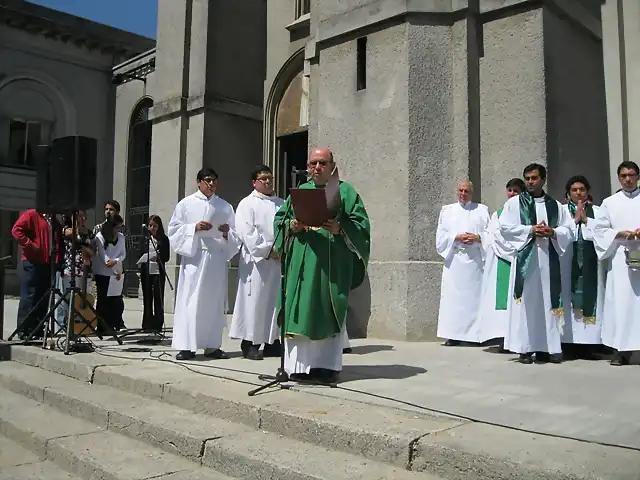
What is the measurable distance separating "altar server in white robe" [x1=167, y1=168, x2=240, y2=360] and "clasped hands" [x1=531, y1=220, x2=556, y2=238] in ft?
10.3

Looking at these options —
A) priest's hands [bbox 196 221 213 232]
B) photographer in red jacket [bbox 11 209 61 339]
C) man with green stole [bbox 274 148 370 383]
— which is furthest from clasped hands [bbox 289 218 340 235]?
→ photographer in red jacket [bbox 11 209 61 339]

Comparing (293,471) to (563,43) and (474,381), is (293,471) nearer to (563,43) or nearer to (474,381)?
(474,381)

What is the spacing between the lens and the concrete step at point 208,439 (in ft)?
11.6

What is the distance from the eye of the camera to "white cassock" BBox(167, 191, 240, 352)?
266 inches

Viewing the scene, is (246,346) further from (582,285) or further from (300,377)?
(582,285)

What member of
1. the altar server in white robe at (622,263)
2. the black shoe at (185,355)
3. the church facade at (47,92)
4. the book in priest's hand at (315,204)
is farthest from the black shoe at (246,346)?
the church facade at (47,92)

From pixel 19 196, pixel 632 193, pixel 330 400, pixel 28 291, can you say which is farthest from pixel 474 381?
pixel 19 196

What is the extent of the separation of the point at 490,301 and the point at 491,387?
2.84 metres

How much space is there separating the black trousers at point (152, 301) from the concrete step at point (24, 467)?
4.20 metres

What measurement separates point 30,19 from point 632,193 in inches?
843

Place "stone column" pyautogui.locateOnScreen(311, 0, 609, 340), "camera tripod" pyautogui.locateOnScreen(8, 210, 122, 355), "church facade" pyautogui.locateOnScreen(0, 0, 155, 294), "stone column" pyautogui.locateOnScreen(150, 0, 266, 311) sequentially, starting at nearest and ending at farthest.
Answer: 1. "camera tripod" pyautogui.locateOnScreen(8, 210, 122, 355)
2. "stone column" pyautogui.locateOnScreen(311, 0, 609, 340)
3. "stone column" pyautogui.locateOnScreen(150, 0, 266, 311)
4. "church facade" pyautogui.locateOnScreen(0, 0, 155, 294)

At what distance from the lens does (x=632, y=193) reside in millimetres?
6383

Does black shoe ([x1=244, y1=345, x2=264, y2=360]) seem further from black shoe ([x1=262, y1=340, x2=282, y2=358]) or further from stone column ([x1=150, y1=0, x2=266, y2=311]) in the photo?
stone column ([x1=150, y1=0, x2=266, y2=311])

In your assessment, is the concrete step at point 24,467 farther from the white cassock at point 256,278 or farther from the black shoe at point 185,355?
the white cassock at point 256,278
